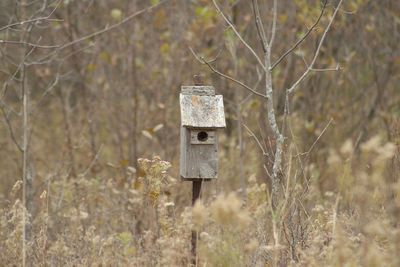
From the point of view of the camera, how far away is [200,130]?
167 inches

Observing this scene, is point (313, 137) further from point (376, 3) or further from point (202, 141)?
point (202, 141)

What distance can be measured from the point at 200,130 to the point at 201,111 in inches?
4.6

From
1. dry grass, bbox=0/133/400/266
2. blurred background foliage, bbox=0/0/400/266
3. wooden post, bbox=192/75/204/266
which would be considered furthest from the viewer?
blurred background foliage, bbox=0/0/400/266

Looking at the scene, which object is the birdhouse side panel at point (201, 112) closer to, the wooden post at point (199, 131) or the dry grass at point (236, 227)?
the wooden post at point (199, 131)

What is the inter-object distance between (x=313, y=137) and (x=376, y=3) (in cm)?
193

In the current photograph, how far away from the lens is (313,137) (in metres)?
8.31

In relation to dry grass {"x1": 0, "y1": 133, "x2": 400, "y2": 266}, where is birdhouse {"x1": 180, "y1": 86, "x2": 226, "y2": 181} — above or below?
above

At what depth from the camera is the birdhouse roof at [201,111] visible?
4160 mm

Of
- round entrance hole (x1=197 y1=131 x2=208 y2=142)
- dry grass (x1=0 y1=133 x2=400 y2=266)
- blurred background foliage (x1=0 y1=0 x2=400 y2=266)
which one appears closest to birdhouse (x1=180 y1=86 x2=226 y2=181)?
round entrance hole (x1=197 y1=131 x2=208 y2=142)

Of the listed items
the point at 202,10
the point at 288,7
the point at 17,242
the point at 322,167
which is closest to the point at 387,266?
the point at 17,242

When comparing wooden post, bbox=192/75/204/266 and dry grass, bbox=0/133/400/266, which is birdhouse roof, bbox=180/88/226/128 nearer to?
wooden post, bbox=192/75/204/266

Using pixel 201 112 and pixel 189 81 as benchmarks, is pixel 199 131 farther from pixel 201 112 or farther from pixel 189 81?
pixel 189 81

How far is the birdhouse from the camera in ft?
13.7

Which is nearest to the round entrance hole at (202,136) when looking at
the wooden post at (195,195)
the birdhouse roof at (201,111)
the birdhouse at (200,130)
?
the birdhouse at (200,130)
